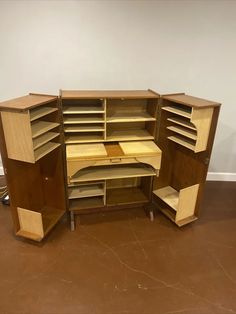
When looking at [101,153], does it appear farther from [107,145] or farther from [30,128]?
[30,128]

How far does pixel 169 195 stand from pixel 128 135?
0.82 metres

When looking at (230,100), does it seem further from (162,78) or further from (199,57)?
(162,78)

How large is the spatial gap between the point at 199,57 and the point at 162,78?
1.58 ft

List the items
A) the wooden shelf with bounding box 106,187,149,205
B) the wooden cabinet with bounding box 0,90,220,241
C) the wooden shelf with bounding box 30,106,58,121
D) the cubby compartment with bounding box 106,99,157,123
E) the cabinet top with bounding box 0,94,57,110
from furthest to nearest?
the wooden shelf with bounding box 106,187,149,205 → the cubby compartment with bounding box 106,99,157,123 → the wooden cabinet with bounding box 0,90,220,241 → the wooden shelf with bounding box 30,106,58,121 → the cabinet top with bounding box 0,94,57,110

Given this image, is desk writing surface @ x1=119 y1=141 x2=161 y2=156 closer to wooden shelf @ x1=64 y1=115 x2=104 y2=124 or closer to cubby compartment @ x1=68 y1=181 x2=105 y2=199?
wooden shelf @ x1=64 y1=115 x2=104 y2=124

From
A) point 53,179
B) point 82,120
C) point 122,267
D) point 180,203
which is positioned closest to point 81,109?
point 82,120

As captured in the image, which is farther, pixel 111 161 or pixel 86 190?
pixel 86 190

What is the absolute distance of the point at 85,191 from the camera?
243 cm

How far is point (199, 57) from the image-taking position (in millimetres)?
2680

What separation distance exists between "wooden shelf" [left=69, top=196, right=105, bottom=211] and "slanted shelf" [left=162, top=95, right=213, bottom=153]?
3.29 feet

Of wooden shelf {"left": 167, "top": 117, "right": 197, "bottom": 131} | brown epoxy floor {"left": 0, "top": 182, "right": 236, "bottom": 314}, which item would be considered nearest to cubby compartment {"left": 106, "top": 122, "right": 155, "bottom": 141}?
wooden shelf {"left": 167, "top": 117, "right": 197, "bottom": 131}

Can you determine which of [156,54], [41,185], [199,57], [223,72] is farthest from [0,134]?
[223,72]

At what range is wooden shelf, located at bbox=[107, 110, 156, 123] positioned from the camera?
2154 millimetres

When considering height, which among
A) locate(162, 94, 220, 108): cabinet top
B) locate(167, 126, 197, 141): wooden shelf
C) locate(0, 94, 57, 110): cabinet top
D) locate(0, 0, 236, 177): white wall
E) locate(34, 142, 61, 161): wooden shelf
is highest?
locate(0, 0, 236, 177): white wall
